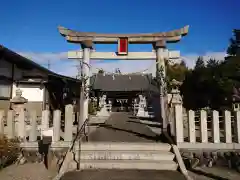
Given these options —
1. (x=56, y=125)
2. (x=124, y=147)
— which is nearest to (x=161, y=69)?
(x=124, y=147)

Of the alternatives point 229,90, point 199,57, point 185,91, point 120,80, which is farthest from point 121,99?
point 199,57

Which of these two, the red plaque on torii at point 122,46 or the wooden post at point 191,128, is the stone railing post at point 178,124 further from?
the red plaque on torii at point 122,46

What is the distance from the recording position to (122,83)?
145 feet

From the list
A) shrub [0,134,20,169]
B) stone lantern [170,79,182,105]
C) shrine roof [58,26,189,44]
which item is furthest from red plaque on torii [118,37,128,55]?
shrub [0,134,20,169]

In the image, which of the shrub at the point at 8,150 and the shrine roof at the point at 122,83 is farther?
the shrine roof at the point at 122,83

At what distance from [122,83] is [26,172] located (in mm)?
37984

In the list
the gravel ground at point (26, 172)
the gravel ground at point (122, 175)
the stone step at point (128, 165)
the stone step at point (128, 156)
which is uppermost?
A: the stone step at point (128, 156)

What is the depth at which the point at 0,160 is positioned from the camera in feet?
21.8

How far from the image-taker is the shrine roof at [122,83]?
41594 mm

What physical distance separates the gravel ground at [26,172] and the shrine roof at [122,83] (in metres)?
33.3

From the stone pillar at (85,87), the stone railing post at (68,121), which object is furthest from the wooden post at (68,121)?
the stone pillar at (85,87)

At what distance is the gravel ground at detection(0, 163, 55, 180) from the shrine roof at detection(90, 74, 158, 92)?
33272 mm

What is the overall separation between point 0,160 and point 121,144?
3589mm

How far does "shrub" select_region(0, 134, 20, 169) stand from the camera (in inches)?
266
